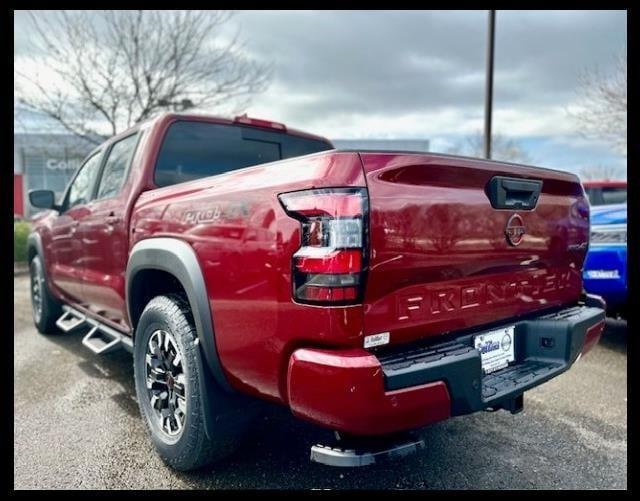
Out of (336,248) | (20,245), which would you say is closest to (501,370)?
(336,248)

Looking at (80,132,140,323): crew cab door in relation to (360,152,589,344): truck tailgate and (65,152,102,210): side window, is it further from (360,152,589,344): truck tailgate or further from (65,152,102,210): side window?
(360,152,589,344): truck tailgate

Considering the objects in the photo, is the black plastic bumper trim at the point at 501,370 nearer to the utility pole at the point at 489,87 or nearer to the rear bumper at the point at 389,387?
the rear bumper at the point at 389,387

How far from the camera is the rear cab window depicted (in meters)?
3.09

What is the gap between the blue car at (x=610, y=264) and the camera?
158 inches

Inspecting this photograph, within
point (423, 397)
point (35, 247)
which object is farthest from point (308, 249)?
point (35, 247)

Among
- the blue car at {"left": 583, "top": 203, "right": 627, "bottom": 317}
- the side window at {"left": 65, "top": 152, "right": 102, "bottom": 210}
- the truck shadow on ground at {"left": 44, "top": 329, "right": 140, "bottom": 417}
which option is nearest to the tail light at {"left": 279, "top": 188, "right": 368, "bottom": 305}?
the truck shadow on ground at {"left": 44, "top": 329, "right": 140, "bottom": 417}

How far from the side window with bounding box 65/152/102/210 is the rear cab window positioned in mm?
1155

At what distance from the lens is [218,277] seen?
6.79 feet

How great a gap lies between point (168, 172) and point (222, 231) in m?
1.25

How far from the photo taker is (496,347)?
7.17 ft

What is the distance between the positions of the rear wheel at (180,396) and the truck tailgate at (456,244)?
93cm

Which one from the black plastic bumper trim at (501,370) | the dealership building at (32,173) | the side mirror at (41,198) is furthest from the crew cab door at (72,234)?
the dealership building at (32,173)

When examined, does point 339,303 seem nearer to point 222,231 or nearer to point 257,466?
point 222,231

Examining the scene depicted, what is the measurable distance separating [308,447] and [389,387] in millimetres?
1273
